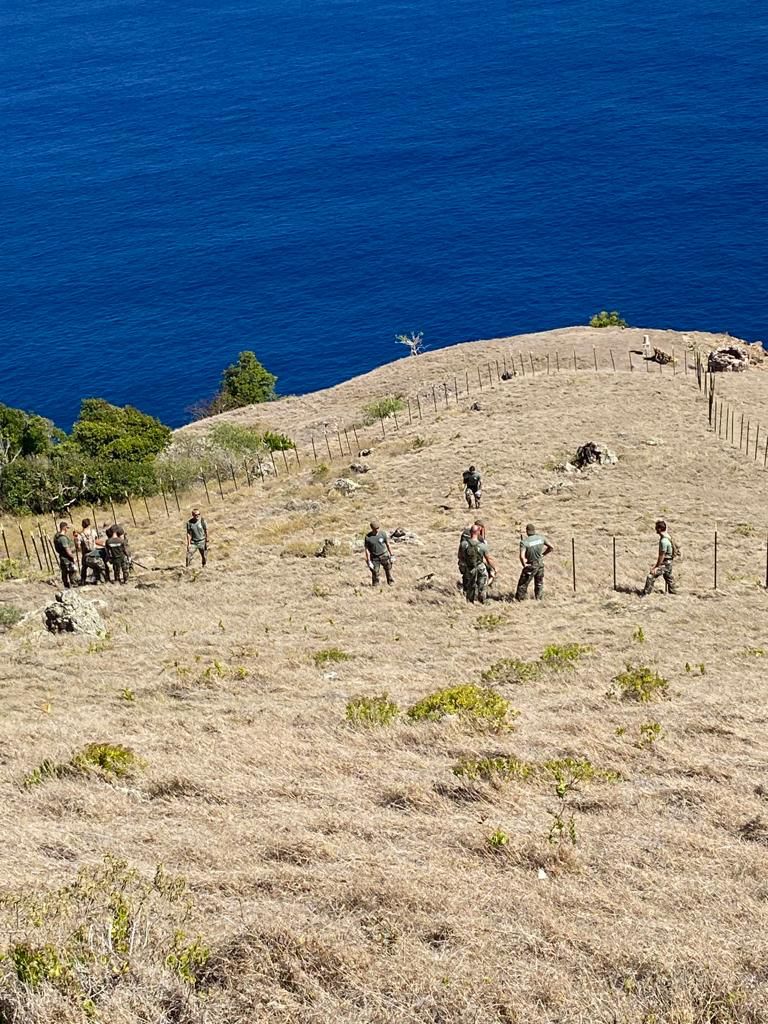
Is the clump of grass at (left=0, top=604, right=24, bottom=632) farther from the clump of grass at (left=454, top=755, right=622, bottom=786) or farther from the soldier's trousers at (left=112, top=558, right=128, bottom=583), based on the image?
the clump of grass at (left=454, top=755, right=622, bottom=786)

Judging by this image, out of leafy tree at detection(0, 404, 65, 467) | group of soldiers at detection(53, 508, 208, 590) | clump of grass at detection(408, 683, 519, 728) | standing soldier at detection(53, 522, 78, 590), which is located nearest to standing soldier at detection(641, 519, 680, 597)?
clump of grass at detection(408, 683, 519, 728)

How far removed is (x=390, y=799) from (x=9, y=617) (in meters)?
15.8

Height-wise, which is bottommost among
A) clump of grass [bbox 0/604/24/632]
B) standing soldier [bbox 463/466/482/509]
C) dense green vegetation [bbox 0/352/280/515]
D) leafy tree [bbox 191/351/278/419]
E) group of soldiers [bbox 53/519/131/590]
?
clump of grass [bbox 0/604/24/632]

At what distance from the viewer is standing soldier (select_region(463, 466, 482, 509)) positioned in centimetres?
3450

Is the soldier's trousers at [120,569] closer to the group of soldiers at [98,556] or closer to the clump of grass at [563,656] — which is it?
the group of soldiers at [98,556]

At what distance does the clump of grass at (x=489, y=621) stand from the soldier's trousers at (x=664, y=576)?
3.84 metres

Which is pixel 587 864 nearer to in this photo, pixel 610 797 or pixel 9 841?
pixel 610 797

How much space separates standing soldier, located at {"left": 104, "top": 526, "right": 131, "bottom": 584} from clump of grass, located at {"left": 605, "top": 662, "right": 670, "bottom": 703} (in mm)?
15036

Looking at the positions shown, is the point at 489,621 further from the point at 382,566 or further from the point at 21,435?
the point at 21,435

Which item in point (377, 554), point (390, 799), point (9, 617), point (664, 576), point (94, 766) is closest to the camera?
point (390, 799)

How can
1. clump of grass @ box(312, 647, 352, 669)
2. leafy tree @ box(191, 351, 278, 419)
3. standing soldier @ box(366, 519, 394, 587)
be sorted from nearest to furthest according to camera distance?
clump of grass @ box(312, 647, 352, 669) → standing soldier @ box(366, 519, 394, 587) → leafy tree @ box(191, 351, 278, 419)

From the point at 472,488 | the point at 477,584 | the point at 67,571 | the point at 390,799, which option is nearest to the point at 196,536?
the point at 67,571

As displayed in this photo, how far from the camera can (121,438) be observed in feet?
170

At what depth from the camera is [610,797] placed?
13383mm
